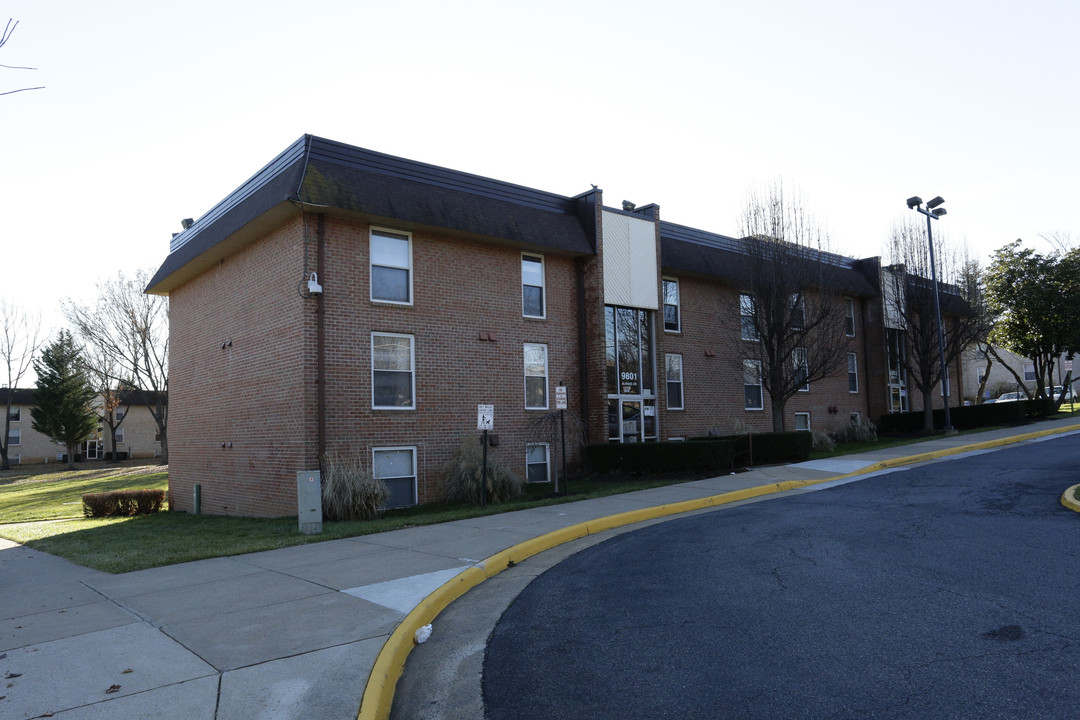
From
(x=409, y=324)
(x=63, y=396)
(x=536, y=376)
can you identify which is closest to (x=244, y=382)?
(x=409, y=324)

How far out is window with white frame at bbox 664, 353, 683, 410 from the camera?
22.3 metres

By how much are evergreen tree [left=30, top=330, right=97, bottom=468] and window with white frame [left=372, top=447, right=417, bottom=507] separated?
1650 inches

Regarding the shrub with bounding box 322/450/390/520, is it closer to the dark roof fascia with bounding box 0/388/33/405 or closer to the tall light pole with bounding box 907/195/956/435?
the tall light pole with bounding box 907/195/956/435

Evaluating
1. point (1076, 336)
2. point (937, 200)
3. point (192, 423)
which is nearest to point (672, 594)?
point (192, 423)

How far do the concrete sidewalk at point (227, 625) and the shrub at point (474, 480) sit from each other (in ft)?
12.4

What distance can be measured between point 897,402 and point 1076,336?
24.8 feet

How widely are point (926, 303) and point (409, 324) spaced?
20.7m

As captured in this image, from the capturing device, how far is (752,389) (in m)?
25.1

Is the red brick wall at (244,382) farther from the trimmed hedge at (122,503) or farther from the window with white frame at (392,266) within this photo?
the window with white frame at (392,266)

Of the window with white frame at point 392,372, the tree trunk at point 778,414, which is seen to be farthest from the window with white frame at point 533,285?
the tree trunk at point 778,414

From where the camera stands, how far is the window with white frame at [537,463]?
18562mm

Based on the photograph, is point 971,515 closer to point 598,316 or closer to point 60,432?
point 598,316

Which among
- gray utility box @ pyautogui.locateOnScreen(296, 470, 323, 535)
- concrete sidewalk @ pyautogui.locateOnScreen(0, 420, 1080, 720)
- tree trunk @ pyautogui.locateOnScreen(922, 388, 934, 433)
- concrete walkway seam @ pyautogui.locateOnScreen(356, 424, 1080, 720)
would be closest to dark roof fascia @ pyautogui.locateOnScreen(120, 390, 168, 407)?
gray utility box @ pyautogui.locateOnScreen(296, 470, 323, 535)

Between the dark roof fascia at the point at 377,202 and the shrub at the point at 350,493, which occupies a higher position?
the dark roof fascia at the point at 377,202
